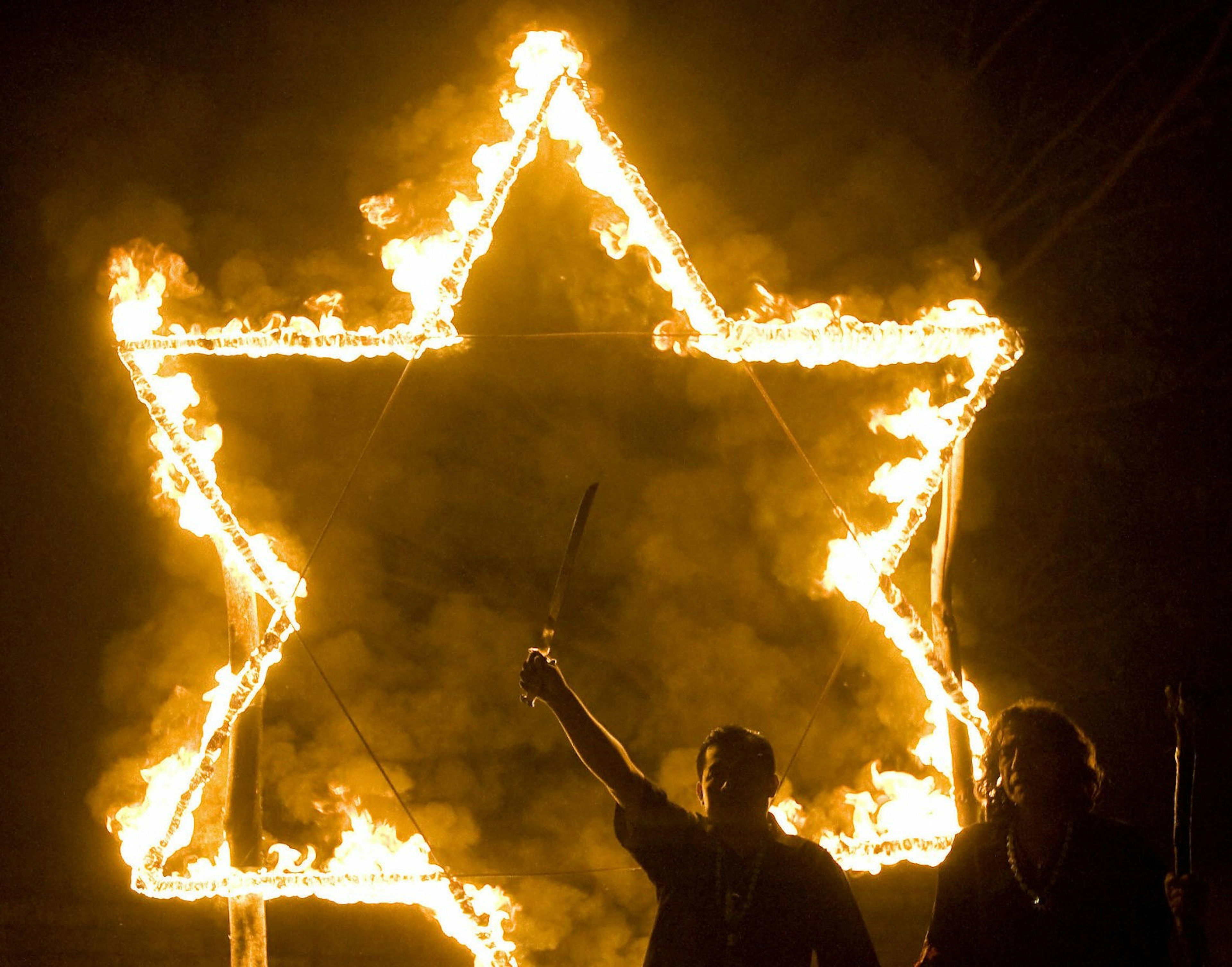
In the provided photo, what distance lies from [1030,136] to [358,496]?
584cm

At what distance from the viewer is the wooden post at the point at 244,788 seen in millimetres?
4020

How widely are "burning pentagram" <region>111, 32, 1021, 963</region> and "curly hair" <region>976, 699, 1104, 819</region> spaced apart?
85 cm

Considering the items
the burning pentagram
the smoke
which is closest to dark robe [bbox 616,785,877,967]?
the burning pentagram

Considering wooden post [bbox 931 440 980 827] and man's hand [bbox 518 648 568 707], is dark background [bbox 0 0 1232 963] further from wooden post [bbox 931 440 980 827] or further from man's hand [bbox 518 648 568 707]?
man's hand [bbox 518 648 568 707]

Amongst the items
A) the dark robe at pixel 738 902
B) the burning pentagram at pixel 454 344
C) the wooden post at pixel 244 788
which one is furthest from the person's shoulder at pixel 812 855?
the wooden post at pixel 244 788

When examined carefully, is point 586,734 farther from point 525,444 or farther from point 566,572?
point 525,444

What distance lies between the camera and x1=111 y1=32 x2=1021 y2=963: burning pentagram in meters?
3.66

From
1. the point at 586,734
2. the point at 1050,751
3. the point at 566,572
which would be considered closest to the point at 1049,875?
the point at 1050,751

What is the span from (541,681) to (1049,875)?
147cm

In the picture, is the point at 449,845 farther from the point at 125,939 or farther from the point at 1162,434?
the point at 1162,434

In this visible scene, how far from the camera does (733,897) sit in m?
2.76

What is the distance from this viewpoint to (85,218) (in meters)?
6.46

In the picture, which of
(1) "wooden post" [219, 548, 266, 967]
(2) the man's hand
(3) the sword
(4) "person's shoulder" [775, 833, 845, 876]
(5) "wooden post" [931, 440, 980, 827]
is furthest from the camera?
(5) "wooden post" [931, 440, 980, 827]

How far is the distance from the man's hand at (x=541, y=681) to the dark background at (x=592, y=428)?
350cm
